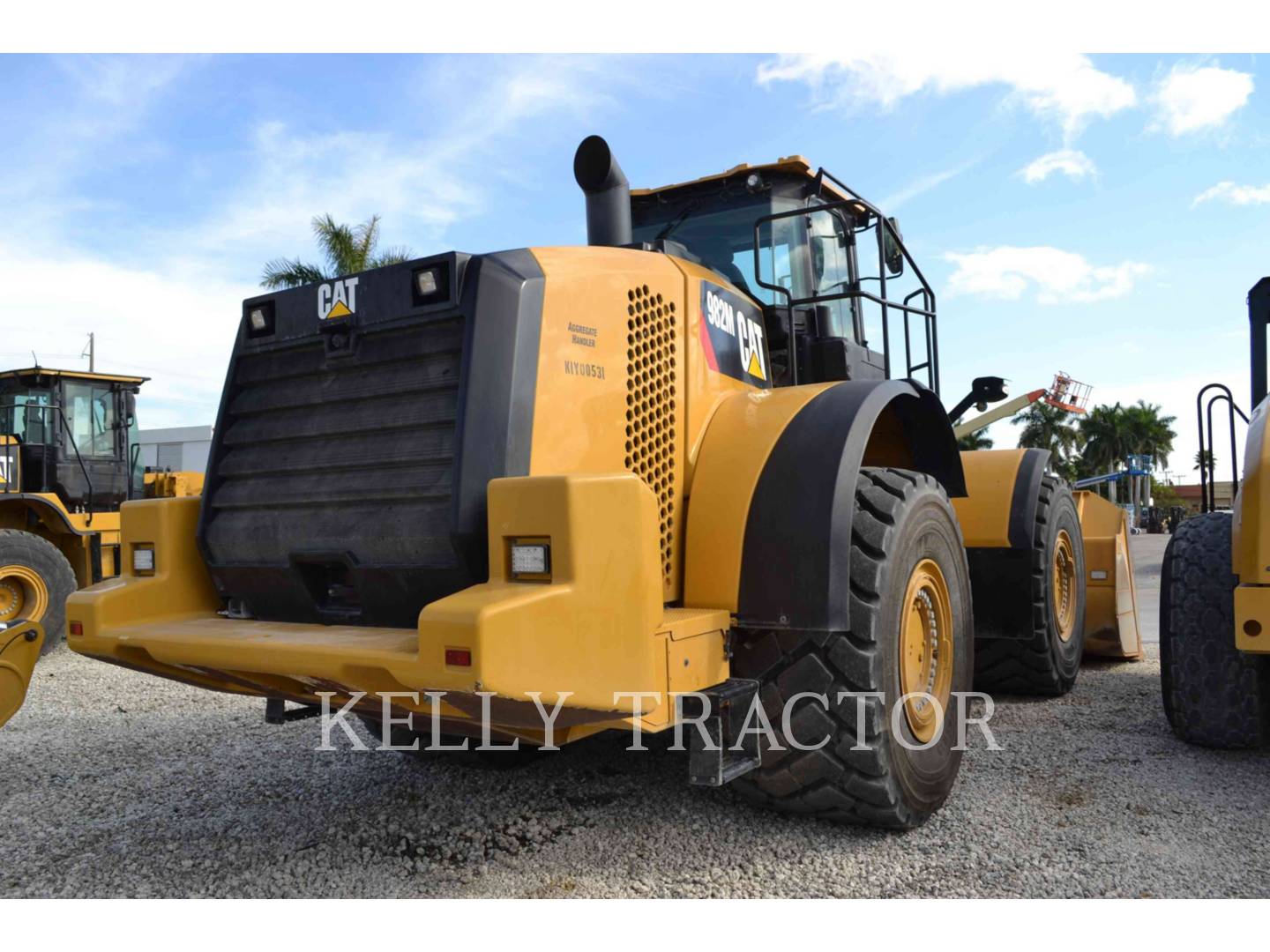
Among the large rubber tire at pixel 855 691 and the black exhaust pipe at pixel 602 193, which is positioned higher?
the black exhaust pipe at pixel 602 193

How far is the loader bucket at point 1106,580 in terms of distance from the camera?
6.99 metres

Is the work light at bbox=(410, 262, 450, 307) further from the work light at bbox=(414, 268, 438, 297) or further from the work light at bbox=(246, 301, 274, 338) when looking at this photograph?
the work light at bbox=(246, 301, 274, 338)

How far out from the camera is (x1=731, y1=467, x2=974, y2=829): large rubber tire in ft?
11.0

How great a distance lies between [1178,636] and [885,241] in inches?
90.1

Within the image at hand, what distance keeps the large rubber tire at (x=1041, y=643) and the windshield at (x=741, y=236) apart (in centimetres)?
235

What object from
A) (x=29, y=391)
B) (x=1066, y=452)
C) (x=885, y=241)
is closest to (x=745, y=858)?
(x=885, y=241)

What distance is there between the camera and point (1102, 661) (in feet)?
24.1

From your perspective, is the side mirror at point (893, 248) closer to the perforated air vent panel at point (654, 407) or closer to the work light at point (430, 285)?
the perforated air vent panel at point (654, 407)

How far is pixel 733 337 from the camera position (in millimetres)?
4043

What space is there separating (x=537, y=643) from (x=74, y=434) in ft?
35.4

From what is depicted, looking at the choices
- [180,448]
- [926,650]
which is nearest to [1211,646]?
[926,650]

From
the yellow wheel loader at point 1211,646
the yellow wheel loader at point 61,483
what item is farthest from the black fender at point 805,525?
the yellow wheel loader at point 61,483

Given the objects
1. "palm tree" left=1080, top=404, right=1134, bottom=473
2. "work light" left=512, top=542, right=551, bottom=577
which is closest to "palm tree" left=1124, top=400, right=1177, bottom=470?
"palm tree" left=1080, top=404, right=1134, bottom=473

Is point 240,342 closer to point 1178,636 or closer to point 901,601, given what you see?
point 901,601
